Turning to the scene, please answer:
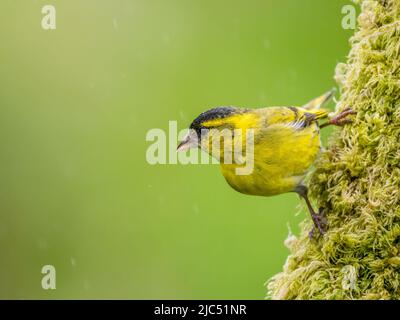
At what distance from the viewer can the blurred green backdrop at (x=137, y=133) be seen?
7773mm

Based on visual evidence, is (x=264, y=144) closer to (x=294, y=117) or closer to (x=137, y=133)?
(x=294, y=117)

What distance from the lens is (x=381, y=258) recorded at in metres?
3.64

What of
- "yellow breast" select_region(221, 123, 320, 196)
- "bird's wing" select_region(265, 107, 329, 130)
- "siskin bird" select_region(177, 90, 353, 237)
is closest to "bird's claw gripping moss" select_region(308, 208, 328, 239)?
"siskin bird" select_region(177, 90, 353, 237)

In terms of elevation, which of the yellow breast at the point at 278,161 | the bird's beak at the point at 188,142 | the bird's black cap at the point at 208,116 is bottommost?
the yellow breast at the point at 278,161

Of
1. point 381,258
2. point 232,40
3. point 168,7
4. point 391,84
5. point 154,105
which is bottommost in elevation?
point 381,258

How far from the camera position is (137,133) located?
354 inches

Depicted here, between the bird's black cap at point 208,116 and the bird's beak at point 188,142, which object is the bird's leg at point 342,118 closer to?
the bird's black cap at point 208,116

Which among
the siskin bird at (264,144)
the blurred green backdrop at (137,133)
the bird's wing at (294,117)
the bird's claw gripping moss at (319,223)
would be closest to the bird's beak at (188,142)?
the siskin bird at (264,144)

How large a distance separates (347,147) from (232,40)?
4933mm

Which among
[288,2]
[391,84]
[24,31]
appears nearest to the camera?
[391,84]

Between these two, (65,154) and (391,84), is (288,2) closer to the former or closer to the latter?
(65,154)

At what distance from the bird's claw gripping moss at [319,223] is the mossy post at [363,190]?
36mm

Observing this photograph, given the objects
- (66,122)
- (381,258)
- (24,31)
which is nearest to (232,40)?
(66,122)

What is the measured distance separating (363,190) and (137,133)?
5.43 meters
